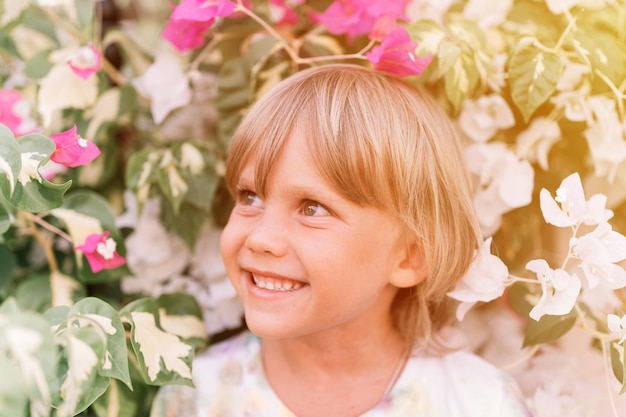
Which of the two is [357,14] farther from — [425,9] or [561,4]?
[561,4]

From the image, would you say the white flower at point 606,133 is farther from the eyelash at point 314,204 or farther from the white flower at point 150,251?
the white flower at point 150,251

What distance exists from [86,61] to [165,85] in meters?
Answer: 0.14

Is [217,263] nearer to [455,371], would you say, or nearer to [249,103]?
[249,103]

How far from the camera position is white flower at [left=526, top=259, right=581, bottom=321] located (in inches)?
37.4

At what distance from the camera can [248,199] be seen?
1.05 m

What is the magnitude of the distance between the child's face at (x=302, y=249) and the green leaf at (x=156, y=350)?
0.35ft

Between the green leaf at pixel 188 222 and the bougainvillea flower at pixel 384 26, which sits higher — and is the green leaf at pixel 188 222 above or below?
below

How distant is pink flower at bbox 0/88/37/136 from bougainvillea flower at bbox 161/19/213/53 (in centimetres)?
27

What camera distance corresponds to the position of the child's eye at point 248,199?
3.41 feet

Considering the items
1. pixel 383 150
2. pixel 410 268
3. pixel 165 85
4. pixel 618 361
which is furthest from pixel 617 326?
pixel 165 85

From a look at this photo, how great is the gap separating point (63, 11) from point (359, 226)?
28.1 inches

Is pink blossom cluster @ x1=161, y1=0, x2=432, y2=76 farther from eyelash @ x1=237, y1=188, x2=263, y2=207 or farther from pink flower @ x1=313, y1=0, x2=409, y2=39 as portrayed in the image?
eyelash @ x1=237, y1=188, x2=263, y2=207

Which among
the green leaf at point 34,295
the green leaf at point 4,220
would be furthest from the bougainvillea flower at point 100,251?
the green leaf at point 4,220

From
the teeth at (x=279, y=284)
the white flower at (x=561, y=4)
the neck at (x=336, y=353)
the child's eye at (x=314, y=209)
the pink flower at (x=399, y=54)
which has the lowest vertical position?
the neck at (x=336, y=353)
